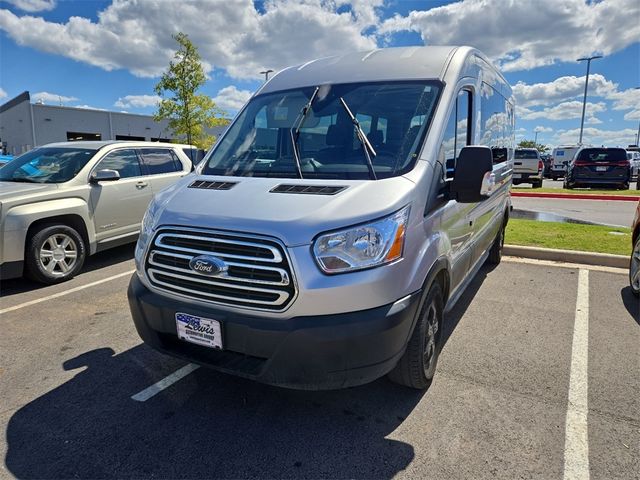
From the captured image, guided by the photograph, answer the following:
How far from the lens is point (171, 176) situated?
7.48 meters

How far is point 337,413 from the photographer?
9.16 feet

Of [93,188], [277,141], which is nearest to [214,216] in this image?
[277,141]

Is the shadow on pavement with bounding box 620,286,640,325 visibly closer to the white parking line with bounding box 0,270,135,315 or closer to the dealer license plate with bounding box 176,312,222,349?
the dealer license plate with bounding box 176,312,222,349

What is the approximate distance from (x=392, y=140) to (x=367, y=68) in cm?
85

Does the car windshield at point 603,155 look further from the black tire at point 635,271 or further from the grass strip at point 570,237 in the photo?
the black tire at point 635,271

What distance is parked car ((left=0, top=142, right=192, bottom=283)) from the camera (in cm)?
521

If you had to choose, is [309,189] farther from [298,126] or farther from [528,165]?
[528,165]

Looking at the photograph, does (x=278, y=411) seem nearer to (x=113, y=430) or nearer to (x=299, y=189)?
(x=113, y=430)

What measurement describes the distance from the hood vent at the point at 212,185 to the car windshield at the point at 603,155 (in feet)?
61.2

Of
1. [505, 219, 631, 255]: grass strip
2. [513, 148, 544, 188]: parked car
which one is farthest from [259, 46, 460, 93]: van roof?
[513, 148, 544, 188]: parked car

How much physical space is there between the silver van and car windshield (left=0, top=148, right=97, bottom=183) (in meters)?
3.59

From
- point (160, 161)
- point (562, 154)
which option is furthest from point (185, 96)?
point (562, 154)

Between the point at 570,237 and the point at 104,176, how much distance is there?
7.46 m

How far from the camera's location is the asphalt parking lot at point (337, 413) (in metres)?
2.33
